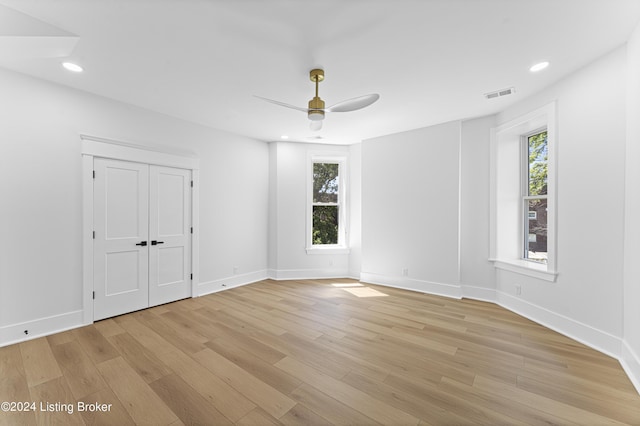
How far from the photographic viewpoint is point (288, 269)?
5.27 metres

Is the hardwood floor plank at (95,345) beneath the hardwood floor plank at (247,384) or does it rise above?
beneath

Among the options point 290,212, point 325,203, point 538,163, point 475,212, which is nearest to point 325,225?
point 325,203

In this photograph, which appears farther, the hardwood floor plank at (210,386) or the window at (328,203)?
the window at (328,203)

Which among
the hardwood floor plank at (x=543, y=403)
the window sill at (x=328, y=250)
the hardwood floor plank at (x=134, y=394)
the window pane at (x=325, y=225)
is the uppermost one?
the window pane at (x=325, y=225)

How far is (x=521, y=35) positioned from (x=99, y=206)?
4.76 meters

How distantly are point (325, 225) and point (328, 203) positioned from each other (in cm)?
48

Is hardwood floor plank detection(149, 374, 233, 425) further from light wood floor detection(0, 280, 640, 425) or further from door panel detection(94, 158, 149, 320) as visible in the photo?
door panel detection(94, 158, 149, 320)

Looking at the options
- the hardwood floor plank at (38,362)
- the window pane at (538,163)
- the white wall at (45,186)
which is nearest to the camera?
the hardwood floor plank at (38,362)

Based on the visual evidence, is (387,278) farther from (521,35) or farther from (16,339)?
(16,339)

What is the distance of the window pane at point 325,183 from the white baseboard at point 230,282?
1.92 meters

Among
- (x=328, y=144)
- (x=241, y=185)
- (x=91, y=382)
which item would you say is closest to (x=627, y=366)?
(x=91, y=382)

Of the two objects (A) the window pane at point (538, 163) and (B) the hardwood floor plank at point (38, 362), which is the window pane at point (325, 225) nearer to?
(A) the window pane at point (538, 163)

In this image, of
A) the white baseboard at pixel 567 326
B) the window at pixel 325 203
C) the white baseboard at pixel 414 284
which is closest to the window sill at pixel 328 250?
the window at pixel 325 203

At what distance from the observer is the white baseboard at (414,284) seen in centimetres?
411
